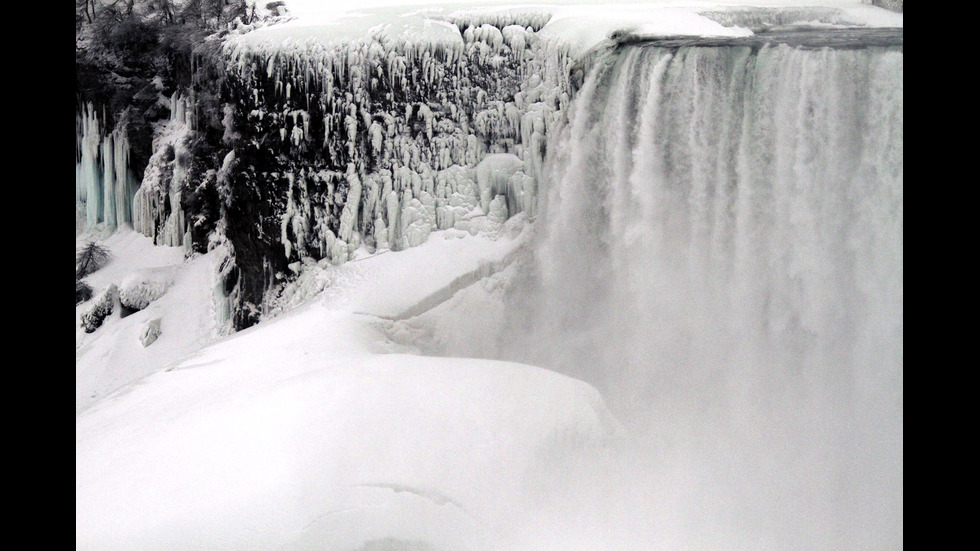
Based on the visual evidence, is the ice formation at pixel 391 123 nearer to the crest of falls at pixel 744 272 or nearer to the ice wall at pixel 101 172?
the crest of falls at pixel 744 272

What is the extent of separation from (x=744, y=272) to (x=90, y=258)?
249 centimetres

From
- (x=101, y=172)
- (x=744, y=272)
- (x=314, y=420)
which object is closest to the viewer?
(x=314, y=420)

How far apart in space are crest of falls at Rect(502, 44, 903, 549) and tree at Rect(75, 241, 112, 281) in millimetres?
1622

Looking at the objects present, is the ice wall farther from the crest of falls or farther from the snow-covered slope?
the crest of falls

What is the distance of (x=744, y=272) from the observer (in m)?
2.86

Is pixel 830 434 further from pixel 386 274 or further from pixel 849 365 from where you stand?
pixel 386 274

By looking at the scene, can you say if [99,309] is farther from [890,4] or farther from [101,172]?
[890,4]

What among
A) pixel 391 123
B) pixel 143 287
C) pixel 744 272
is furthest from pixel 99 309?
pixel 744 272

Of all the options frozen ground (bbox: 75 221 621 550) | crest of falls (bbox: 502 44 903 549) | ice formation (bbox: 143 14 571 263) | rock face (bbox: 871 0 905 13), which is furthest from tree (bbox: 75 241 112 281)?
rock face (bbox: 871 0 905 13)

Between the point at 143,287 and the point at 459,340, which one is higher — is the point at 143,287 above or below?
above

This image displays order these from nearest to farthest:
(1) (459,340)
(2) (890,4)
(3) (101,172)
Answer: (2) (890,4), (1) (459,340), (3) (101,172)

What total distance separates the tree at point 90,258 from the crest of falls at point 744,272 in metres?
1.62

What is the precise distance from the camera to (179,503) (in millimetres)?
2252

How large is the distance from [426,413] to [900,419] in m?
1.57
